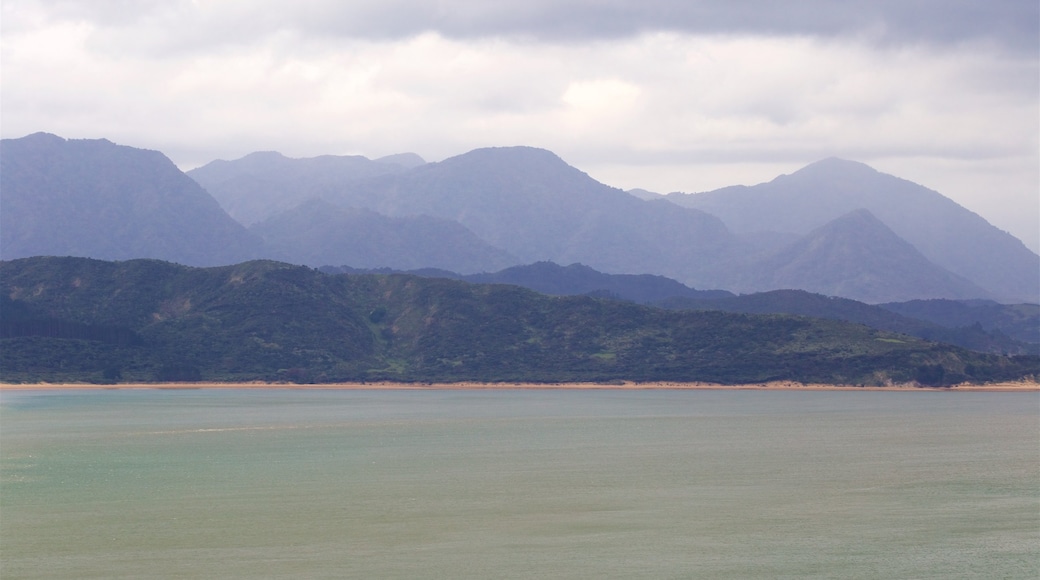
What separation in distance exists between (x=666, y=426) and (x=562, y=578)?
279 feet

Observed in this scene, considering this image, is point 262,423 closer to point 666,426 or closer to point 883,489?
point 666,426

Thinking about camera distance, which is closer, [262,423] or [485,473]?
[485,473]

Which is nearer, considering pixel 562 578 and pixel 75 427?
pixel 562 578

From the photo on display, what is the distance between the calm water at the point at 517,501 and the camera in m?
56.4

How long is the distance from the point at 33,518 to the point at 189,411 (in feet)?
320

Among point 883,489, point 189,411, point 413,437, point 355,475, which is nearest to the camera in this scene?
point 883,489

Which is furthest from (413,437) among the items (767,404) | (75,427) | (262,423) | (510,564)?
(767,404)

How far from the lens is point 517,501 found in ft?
243

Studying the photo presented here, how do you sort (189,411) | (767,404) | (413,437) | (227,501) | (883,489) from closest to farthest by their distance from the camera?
1. (227,501)
2. (883,489)
3. (413,437)
4. (189,411)
5. (767,404)

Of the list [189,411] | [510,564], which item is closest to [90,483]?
[510,564]

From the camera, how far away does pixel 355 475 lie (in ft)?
287

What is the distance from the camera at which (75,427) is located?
13312cm

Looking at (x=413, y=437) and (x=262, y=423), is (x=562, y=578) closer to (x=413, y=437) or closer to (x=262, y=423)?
(x=413, y=437)

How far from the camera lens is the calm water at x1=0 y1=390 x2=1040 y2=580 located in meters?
56.4
